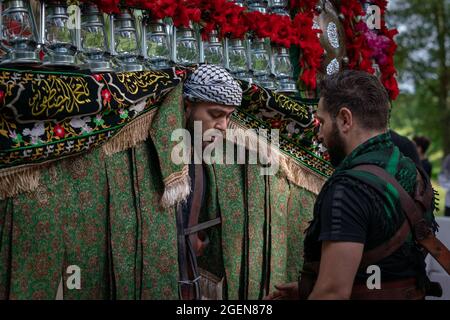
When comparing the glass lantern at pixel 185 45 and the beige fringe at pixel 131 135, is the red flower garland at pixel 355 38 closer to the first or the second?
the glass lantern at pixel 185 45

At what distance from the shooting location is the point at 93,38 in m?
3.05

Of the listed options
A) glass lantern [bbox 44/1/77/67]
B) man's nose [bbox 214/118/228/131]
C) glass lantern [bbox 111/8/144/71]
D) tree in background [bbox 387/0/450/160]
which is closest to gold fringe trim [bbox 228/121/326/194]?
man's nose [bbox 214/118/228/131]

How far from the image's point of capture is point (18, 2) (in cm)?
275

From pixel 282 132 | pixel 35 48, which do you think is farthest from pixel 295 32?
pixel 35 48

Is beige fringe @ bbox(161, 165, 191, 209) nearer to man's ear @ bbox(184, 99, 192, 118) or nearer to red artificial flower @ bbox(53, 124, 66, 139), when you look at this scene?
man's ear @ bbox(184, 99, 192, 118)

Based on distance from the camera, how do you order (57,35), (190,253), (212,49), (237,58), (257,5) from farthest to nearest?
(257,5) → (237,58) → (212,49) → (190,253) → (57,35)

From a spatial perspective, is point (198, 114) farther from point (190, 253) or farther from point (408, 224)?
point (408, 224)

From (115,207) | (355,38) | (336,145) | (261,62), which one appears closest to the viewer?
(336,145)

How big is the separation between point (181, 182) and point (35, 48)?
0.86 metres

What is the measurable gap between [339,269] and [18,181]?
51.1 inches

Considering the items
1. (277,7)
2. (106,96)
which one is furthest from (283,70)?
(106,96)

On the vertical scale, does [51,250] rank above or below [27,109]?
below

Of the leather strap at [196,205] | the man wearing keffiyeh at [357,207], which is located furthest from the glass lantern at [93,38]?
the man wearing keffiyeh at [357,207]
